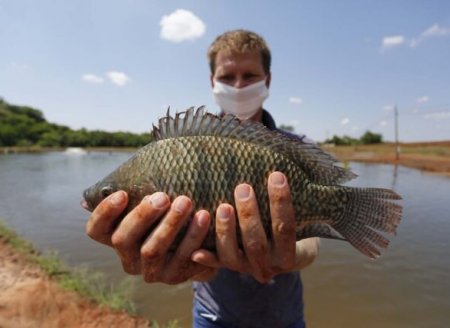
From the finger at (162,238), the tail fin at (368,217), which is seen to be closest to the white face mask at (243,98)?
the tail fin at (368,217)

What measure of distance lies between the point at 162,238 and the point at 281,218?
2.25 ft

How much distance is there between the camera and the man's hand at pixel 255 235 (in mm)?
1947

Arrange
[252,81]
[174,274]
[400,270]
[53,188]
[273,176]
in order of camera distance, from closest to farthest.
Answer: [273,176] < [174,274] < [252,81] < [400,270] < [53,188]

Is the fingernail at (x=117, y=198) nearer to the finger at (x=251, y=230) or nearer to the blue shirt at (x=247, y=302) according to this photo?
the finger at (x=251, y=230)

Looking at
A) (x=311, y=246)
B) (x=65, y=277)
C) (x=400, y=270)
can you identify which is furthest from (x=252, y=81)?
(x=400, y=270)

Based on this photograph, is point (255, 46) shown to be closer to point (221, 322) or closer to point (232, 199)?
point (232, 199)

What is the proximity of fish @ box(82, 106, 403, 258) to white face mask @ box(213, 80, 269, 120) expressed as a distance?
1.69m

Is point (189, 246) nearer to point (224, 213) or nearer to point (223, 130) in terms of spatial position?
point (224, 213)

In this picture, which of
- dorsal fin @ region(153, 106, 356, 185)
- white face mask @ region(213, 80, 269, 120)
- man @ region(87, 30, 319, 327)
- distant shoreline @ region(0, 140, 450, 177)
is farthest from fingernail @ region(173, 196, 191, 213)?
distant shoreline @ region(0, 140, 450, 177)

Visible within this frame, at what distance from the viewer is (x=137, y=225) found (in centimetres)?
201

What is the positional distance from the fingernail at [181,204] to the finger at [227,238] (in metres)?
0.18

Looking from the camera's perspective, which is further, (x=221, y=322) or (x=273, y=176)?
(x=221, y=322)

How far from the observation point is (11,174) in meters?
28.5

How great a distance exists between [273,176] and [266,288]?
1.47 m
